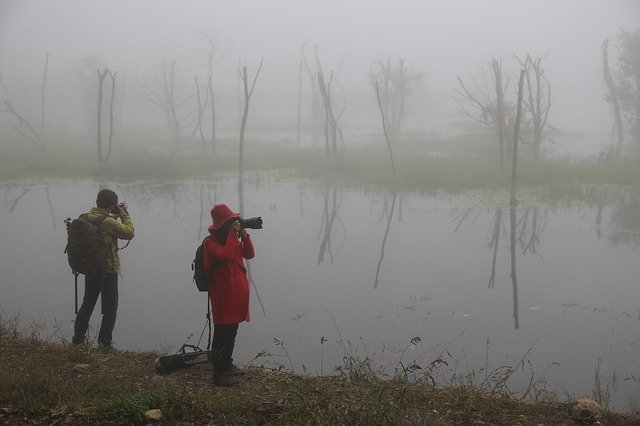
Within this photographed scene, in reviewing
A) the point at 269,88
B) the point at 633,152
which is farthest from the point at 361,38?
the point at 633,152

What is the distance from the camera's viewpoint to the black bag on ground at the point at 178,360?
5.58 metres

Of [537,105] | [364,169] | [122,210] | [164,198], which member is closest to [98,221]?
[122,210]

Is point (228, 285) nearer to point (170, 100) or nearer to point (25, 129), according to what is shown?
point (170, 100)

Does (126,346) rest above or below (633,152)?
below

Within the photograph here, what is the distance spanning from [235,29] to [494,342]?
494 feet

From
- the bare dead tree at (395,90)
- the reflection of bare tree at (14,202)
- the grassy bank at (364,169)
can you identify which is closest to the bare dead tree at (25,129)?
the grassy bank at (364,169)

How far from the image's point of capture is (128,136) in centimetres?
4716

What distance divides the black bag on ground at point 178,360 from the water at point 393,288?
86 centimetres

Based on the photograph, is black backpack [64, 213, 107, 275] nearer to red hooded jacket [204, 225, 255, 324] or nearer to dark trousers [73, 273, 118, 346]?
dark trousers [73, 273, 118, 346]

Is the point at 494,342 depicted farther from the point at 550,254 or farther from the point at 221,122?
the point at 221,122

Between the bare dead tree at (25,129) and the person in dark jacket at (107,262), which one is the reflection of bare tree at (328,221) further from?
the bare dead tree at (25,129)

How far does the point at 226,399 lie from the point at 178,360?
1148mm

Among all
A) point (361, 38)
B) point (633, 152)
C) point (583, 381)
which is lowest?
point (583, 381)

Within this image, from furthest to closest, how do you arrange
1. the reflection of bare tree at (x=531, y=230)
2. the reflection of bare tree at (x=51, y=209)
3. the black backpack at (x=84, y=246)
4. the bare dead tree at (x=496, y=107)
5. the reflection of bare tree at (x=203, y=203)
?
the bare dead tree at (x=496, y=107)
the reflection of bare tree at (x=51, y=209)
the reflection of bare tree at (x=203, y=203)
the reflection of bare tree at (x=531, y=230)
the black backpack at (x=84, y=246)
